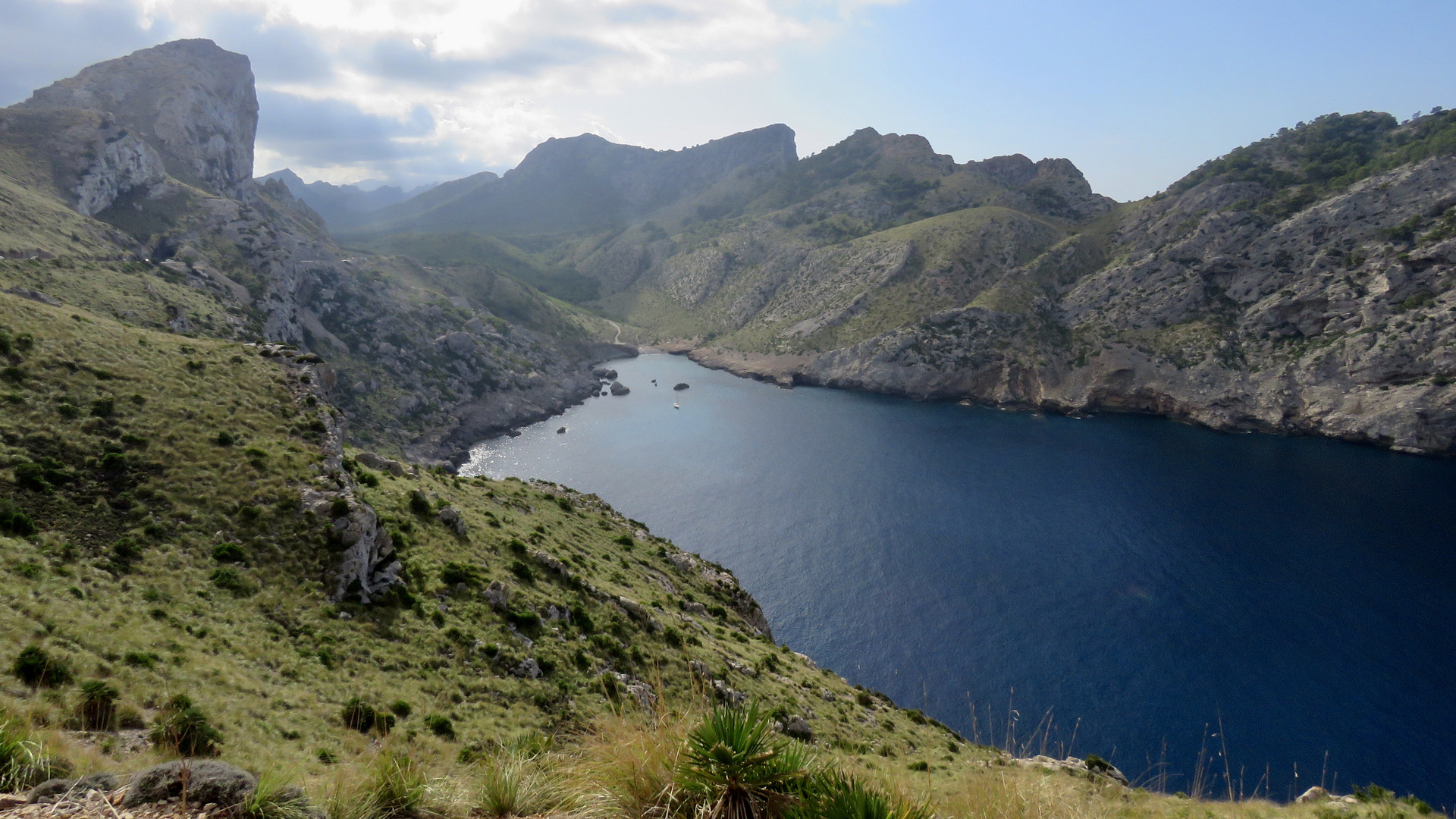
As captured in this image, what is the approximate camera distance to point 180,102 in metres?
156

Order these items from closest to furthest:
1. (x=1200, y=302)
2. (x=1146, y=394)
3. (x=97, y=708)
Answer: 1. (x=97, y=708)
2. (x=1146, y=394)
3. (x=1200, y=302)

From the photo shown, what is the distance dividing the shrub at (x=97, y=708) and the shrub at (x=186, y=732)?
2.92ft

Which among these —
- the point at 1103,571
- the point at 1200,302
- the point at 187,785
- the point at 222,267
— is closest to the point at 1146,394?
the point at 1200,302

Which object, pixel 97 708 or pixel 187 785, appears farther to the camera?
pixel 97 708

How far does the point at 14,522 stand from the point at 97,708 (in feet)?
40.8

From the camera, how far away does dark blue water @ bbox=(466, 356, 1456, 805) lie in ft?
163

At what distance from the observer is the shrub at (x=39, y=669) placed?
1434cm

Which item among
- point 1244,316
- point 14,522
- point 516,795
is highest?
point 1244,316

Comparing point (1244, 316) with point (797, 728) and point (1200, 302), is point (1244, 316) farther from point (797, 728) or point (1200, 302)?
point (797, 728)

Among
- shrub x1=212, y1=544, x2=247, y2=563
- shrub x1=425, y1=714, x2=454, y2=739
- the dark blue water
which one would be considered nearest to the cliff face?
the dark blue water

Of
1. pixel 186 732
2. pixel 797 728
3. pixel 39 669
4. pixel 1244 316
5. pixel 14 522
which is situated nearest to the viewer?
pixel 186 732

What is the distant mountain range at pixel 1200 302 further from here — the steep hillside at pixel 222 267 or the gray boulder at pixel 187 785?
the gray boulder at pixel 187 785

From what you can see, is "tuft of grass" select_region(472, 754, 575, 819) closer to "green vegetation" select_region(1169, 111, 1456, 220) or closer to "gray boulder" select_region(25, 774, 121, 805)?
"gray boulder" select_region(25, 774, 121, 805)

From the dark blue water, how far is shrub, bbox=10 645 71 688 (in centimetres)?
2718
